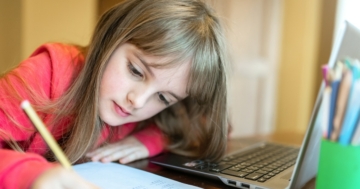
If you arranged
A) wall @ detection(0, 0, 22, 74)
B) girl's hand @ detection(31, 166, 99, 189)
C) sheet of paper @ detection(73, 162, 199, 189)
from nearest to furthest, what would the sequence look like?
girl's hand @ detection(31, 166, 99, 189) → sheet of paper @ detection(73, 162, 199, 189) → wall @ detection(0, 0, 22, 74)

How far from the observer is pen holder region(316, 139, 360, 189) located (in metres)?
0.40

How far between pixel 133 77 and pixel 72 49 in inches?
7.3

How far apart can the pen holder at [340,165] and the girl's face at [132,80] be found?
0.36m

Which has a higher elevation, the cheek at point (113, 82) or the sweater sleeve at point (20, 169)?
the cheek at point (113, 82)

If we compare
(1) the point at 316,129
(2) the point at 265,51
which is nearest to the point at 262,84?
(2) the point at 265,51

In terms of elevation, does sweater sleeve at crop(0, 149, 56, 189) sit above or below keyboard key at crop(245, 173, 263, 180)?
above

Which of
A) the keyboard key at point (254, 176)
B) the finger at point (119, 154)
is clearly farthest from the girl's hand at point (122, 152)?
the keyboard key at point (254, 176)

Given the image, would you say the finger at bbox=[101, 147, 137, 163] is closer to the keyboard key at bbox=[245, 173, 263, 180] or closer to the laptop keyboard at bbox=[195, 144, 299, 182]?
the laptop keyboard at bbox=[195, 144, 299, 182]

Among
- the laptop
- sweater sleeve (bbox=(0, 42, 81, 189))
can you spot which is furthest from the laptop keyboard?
sweater sleeve (bbox=(0, 42, 81, 189))

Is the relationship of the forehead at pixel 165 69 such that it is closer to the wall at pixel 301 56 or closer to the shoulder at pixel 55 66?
the shoulder at pixel 55 66

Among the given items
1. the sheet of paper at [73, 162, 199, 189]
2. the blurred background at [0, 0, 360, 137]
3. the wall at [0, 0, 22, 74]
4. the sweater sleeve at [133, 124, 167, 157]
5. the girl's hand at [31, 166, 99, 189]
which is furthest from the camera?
the blurred background at [0, 0, 360, 137]

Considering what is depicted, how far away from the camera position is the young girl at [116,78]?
68cm

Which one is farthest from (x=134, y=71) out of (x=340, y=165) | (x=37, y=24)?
(x=37, y=24)

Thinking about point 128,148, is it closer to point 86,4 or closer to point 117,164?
point 117,164
